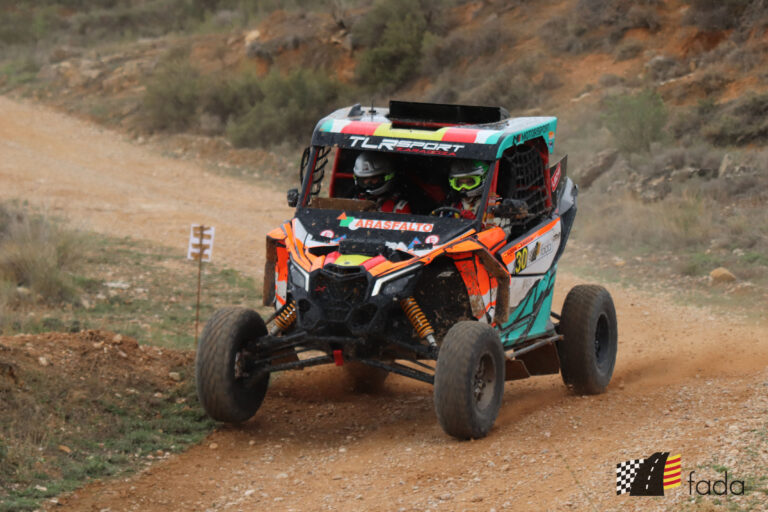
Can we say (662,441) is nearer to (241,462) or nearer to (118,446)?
(241,462)

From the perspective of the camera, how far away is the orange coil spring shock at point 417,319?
283 inches

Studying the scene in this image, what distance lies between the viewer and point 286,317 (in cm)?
762

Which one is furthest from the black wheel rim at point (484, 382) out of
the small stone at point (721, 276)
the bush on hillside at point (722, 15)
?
the bush on hillside at point (722, 15)

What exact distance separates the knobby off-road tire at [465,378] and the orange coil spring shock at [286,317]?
1.32 m

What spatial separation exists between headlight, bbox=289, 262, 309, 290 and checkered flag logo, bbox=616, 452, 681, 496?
2.55m

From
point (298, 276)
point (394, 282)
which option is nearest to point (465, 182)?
point (394, 282)

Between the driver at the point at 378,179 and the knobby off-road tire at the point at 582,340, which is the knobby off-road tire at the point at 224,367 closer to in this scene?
the driver at the point at 378,179

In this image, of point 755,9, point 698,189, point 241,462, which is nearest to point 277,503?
point 241,462

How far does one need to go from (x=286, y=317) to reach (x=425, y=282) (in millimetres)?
1118

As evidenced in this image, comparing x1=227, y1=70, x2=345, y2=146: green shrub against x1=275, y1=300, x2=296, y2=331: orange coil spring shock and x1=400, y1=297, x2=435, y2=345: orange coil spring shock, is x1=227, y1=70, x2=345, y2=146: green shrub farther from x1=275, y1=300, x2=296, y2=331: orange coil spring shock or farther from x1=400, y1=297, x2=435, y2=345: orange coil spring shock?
x1=400, y1=297, x2=435, y2=345: orange coil spring shock

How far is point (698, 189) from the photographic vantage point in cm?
1667

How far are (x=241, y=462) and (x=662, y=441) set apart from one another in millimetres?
2983

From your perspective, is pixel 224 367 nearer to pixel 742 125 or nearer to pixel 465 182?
pixel 465 182

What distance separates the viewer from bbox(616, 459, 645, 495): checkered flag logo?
5598 millimetres
